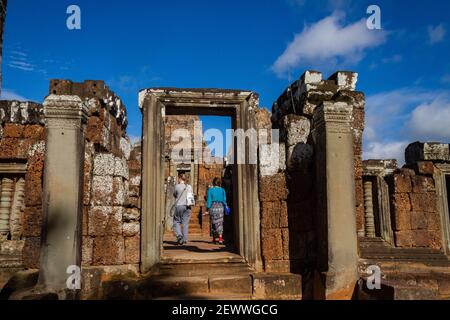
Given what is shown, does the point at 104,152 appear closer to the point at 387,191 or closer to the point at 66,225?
the point at 66,225

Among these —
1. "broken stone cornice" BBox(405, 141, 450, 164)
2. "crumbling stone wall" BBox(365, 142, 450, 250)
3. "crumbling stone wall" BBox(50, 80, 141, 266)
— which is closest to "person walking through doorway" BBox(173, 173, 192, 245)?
"crumbling stone wall" BBox(50, 80, 141, 266)

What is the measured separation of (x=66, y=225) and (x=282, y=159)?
3275 millimetres

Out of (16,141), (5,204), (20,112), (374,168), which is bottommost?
(5,204)

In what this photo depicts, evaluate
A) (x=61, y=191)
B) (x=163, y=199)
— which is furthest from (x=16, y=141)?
(x=163, y=199)

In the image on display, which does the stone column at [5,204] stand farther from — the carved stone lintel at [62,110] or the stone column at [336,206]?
the stone column at [336,206]

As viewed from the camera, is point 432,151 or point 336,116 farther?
point 432,151

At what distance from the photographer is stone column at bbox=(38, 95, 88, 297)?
4.79 m

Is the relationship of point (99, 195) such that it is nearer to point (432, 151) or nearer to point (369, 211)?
point (369, 211)

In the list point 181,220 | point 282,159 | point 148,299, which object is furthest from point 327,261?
point 181,220

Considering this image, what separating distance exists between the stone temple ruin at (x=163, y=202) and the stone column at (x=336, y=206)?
0.01m

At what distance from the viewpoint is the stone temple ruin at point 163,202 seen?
16.3 feet

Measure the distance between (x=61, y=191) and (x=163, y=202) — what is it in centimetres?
158

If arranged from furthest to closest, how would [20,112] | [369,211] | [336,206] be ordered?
1. [369,211]
2. [20,112]
3. [336,206]

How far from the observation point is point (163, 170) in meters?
5.98
